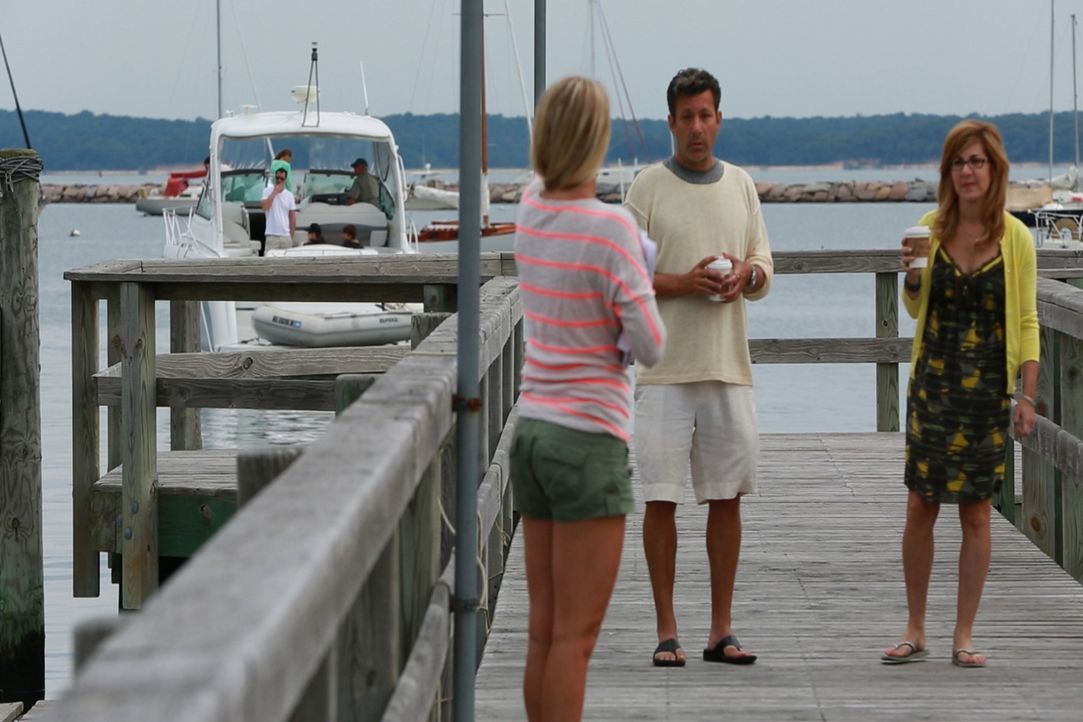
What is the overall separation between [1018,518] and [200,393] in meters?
3.73

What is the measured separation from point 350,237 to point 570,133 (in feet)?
50.1

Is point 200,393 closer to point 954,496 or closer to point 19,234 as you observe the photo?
point 19,234

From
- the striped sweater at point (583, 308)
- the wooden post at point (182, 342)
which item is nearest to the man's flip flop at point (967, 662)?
the striped sweater at point (583, 308)

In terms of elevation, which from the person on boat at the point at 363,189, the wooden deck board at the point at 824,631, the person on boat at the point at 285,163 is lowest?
the wooden deck board at the point at 824,631

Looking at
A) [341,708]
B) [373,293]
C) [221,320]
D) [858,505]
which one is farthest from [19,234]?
[221,320]

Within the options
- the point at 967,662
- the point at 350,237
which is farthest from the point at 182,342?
the point at 350,237

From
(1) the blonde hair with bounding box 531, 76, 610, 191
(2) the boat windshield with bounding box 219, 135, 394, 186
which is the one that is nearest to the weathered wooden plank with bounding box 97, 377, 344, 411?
(1) the blonde hair with bounding box 531, 76, 610, 191

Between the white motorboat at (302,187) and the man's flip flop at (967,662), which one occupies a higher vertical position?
the white motorboat at (302,187)

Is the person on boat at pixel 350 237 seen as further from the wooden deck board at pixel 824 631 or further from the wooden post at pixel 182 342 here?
the wooden deck board at pixel 824 631

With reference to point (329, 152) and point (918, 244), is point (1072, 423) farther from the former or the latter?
point (329, 152)

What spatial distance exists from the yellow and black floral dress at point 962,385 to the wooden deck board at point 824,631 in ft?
1.80

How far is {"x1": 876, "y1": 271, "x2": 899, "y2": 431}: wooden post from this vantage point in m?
9.36

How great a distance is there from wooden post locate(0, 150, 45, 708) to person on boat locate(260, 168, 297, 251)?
32.3 ft

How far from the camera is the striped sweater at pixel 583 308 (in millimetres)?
3439
